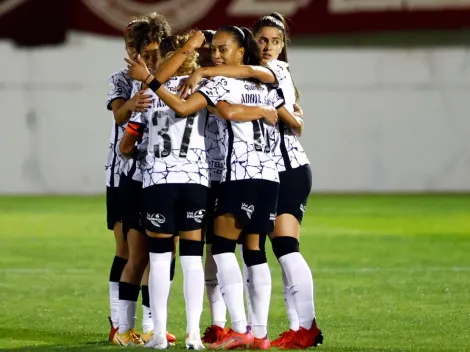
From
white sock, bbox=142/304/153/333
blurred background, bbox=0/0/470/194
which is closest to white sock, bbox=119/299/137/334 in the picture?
white sock, bbox=142/304/153/333

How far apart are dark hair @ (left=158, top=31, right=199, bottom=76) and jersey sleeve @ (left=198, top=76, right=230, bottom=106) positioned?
17cm

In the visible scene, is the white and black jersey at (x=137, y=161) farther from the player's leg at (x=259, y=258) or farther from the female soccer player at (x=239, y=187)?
the player's leg at (x=259, y=258)

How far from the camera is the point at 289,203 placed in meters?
7.04

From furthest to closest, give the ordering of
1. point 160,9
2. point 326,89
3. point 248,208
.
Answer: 1. point 326,89
2. point 160,9
3. point 248,208

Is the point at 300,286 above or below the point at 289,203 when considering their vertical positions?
below

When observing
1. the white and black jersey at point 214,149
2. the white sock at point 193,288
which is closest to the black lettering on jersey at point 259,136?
the white and black jersey at point 214,149

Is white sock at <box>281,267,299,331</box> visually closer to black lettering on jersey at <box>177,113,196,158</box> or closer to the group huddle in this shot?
the group huddle

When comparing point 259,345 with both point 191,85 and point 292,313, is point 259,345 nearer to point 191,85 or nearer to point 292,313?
point 292,313

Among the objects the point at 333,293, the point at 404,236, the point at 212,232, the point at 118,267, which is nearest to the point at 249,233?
the point at 212,232

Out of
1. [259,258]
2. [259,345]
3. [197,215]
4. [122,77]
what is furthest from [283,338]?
[122,77]

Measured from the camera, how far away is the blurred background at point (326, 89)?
21.0m

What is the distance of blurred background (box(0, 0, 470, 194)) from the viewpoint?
21047 millimetres

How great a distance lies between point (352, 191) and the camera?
22.0 metres

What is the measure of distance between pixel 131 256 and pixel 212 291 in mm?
560
